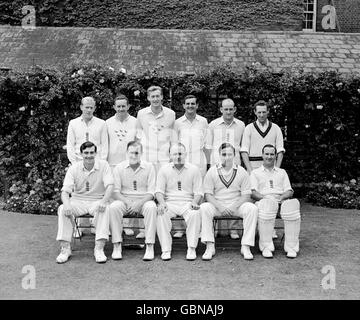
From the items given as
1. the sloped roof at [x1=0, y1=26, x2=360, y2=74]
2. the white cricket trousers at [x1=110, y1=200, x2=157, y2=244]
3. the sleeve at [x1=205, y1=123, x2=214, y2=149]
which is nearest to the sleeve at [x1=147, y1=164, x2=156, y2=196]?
the white cricket trousers at [x1=110, y1=200, x2=157, y2=244]

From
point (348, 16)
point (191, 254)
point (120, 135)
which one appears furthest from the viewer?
point (348, 16)

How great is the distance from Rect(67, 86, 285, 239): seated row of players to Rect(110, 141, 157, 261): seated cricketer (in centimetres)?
69

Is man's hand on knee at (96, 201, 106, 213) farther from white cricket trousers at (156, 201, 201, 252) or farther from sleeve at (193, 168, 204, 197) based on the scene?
sleeve at (193, 168, 204, 197)

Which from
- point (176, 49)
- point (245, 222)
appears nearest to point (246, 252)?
point (245, 222)

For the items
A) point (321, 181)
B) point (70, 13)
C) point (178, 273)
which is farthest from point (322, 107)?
point (70, 13)

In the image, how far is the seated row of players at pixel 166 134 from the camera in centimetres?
706

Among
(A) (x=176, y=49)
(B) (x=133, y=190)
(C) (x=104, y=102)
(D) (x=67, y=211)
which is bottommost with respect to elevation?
(D) (x=67, y=211)

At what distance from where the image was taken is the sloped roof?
1265 centimetres

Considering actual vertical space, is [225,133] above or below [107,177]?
above

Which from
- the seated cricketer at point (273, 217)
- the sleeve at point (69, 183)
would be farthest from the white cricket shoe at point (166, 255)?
the sleeve at point (69, 183)

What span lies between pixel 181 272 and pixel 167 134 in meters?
2.32

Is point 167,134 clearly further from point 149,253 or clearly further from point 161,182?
point 149,253

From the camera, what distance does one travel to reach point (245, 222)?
608cm

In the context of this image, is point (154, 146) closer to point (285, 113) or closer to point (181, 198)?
point (181, 198)
